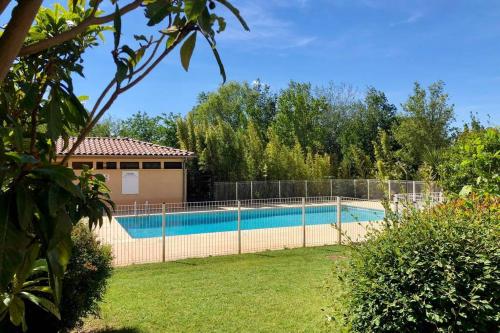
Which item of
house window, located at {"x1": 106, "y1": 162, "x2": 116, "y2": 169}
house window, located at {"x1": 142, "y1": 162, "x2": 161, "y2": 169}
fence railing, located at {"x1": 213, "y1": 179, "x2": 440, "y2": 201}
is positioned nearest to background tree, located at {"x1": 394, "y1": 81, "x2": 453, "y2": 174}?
fence railing, located at {"x1": 213, "y1": 179, "x2": 440, "y2": 201}

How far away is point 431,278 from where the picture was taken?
360 cm

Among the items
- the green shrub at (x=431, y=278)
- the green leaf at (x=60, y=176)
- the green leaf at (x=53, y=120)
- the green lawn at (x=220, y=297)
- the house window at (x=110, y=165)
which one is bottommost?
the green lawn at (x=220, y=297)

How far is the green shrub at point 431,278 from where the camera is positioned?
353cm

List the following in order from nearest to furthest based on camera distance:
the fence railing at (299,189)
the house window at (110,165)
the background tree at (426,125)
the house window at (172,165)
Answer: the house window at (110,165) → the house window at (172,165) → the fence railing at (299,189) → the background tree at (426,125)

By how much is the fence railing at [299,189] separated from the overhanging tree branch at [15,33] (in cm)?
2452

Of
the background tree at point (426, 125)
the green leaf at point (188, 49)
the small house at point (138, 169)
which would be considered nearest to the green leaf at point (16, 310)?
the green leaf at point (188, 49)

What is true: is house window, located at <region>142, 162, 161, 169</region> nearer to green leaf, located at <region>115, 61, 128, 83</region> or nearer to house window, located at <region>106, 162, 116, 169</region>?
house window, located at <region>106, 162, 116, 169</region>

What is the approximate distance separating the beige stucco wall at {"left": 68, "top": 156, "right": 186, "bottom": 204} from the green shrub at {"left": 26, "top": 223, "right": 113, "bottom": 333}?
18.2 meters

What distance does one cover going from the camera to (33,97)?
Result: 4.25ft

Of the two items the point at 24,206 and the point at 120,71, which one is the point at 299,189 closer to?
the point at 120,71

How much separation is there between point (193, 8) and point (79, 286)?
15.5 feet

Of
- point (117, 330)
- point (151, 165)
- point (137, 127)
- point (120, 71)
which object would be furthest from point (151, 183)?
point (137, 127)

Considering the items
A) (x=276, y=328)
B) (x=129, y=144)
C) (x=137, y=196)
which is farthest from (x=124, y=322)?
(x=129, y=144)

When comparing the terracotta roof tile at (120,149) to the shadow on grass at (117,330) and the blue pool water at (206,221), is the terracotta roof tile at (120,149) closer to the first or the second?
the blue pool water at (206,221)
